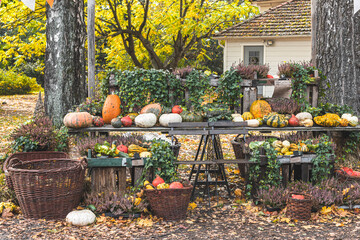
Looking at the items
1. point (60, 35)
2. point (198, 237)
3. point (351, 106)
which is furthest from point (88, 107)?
point (351, 106)

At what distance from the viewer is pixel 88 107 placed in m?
6.61

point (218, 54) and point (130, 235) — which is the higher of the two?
point (218, 54)

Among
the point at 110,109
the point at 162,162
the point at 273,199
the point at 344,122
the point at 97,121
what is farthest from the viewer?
the point at 110,109

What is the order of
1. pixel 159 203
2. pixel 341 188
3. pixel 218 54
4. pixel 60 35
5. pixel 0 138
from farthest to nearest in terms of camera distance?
pixel 218 54 → pixel 0 138 → pixel 60 35 → pixel 341 188 → pixel 159 203

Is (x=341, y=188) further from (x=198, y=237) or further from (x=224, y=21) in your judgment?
(x=224, y=21)

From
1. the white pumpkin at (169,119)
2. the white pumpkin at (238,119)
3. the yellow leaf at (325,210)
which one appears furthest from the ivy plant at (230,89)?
the yellow leaf at (325,210)

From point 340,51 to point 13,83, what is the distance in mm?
18565

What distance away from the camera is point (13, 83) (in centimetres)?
2162

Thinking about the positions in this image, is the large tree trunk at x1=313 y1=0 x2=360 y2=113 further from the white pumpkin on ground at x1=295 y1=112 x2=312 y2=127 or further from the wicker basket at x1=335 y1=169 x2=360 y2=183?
the wicker basket at x1=335 y1=169 x2=360 y2=183

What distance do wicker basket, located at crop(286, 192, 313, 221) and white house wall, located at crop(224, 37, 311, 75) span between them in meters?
10.4

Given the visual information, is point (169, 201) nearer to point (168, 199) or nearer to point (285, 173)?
point (168, 199)

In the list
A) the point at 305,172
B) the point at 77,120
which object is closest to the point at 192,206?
the point at 305,172

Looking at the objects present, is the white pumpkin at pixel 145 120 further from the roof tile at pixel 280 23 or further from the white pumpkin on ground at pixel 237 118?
the roof tile at pixel 280 23

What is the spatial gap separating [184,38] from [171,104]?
8697 mm
